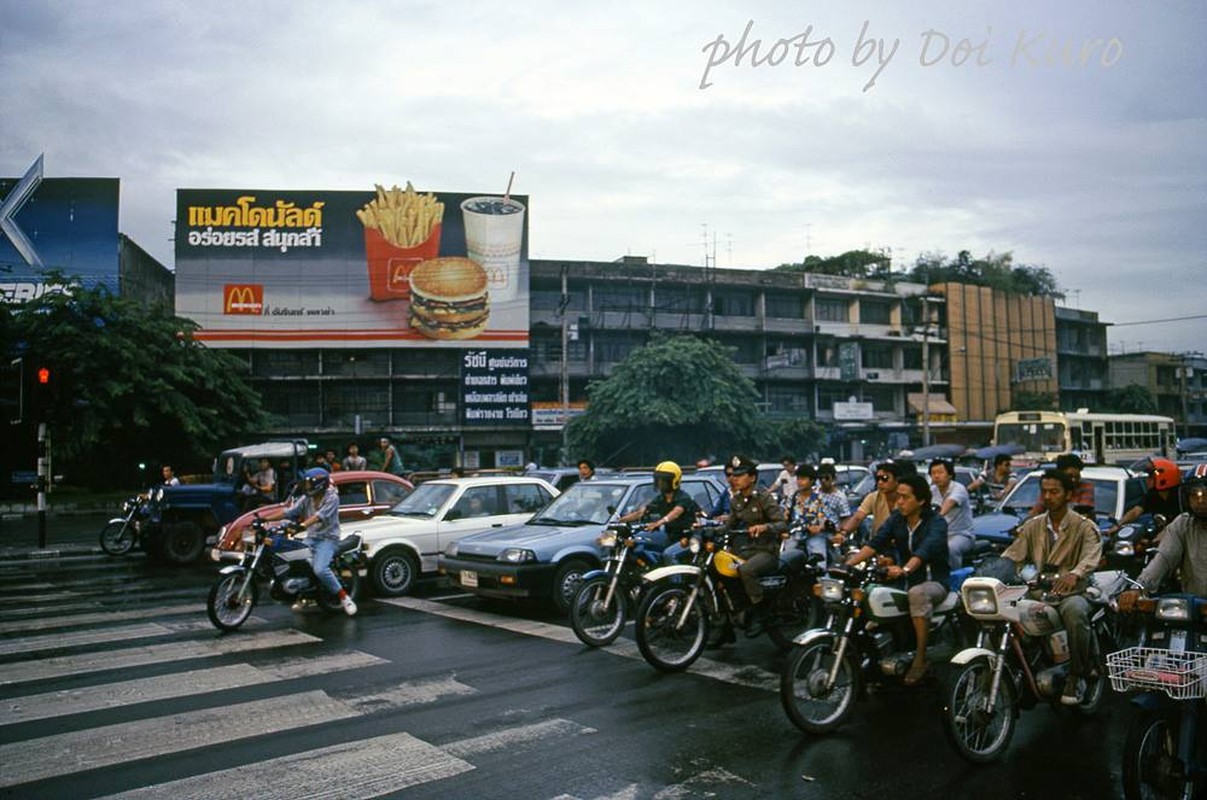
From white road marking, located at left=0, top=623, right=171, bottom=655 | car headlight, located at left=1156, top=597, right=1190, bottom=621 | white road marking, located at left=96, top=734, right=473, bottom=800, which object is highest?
car headlight, located at left=1156, top=597, right=1190, bottom=621

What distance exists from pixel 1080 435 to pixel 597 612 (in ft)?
99.6

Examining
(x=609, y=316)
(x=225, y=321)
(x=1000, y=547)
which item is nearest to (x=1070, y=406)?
(x=609, y=316)

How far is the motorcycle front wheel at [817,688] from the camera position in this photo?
5.86 metres

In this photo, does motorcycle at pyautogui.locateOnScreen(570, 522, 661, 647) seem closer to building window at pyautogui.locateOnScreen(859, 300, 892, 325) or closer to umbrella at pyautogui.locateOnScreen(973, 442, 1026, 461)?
umbrella at pyautogui.locateOnScreen(973, 442, 1026, 461)

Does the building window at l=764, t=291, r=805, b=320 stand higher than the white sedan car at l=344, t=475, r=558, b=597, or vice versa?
the building window at l=764, t=291, r=805, b=320

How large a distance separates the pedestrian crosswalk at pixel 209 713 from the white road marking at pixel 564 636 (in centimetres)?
165

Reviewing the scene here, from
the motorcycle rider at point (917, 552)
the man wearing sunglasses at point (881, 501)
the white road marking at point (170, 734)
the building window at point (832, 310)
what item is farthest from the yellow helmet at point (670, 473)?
the building window at point (832, 310)

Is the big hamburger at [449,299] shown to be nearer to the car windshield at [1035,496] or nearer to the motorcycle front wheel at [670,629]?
the car windshield at [1035,496]

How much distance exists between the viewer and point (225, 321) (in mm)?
46125

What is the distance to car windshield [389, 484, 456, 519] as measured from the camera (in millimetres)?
12898

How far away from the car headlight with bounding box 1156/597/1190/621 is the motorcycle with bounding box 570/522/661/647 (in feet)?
14.9

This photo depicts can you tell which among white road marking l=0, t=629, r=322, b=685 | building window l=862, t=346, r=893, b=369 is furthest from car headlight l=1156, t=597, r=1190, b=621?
building window l=862, t=346, r=893, b=369

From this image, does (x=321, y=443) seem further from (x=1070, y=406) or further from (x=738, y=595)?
(x=1070, y=406)

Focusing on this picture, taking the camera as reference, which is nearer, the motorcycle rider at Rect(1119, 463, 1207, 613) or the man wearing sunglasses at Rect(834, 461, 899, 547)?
the motorcycle rider at Rect(1119, 463, 1207, 613)
